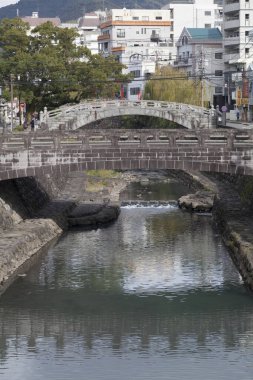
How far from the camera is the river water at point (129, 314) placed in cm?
2317

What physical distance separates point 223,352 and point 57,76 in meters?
54.2

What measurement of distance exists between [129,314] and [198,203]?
2361 cm

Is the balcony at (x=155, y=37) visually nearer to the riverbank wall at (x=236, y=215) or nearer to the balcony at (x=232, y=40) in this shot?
the balcony at (x=232, y=40)

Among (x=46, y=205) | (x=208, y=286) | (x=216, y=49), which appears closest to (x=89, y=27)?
(x=216, y=49)

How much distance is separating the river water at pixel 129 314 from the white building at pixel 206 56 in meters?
60.9

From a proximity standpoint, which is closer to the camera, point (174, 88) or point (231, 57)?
point (174, 88)

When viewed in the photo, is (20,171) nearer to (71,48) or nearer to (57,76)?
(57,76)

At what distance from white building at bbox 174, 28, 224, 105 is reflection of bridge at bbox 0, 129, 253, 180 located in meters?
60.1

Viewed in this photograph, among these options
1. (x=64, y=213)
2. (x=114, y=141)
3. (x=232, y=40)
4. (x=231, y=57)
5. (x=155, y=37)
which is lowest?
(x=64, y=213)

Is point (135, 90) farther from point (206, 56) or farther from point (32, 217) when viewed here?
point (32, 217)

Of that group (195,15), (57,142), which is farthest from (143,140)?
(195,15)

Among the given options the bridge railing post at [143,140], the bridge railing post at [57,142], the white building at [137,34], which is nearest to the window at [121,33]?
the white building at [137,34]

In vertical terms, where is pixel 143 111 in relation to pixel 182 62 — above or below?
below

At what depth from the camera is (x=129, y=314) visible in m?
28.2
